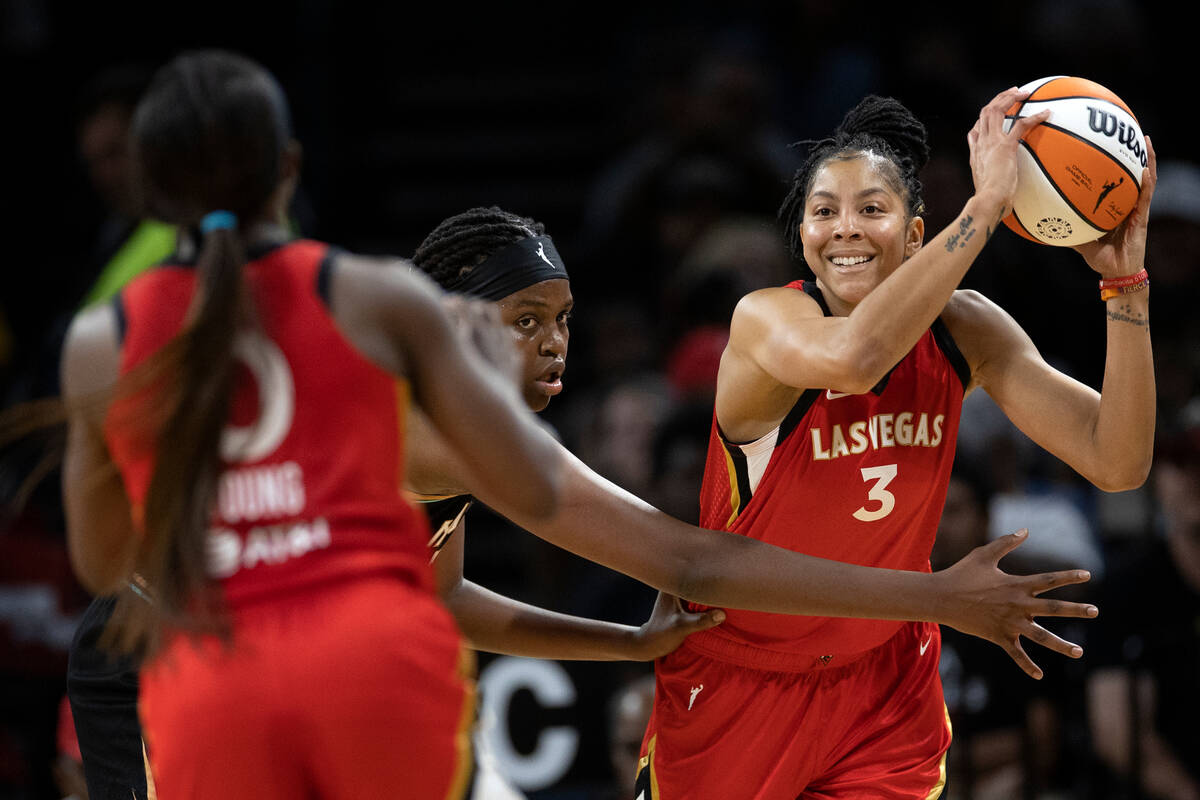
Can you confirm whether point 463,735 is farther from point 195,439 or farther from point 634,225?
point 634,225

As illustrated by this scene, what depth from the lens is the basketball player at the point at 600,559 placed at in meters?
3.29

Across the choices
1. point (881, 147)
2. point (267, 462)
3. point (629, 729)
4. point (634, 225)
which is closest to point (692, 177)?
point (634, 225)

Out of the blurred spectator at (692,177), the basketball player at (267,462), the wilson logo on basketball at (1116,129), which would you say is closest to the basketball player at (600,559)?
the basketball player at (267,462)

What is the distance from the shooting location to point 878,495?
3531 mm

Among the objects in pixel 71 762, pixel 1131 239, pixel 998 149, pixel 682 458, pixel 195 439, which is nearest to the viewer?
pixel 195 439

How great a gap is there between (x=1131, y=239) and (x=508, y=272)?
1492 mm

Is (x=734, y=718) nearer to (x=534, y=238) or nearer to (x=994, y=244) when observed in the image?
(x=534, y=238)

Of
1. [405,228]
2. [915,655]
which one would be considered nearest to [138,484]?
[915,655]

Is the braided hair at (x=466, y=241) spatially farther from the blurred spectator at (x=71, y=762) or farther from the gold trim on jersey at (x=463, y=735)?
the blurred spectator at (x=71, y=762)

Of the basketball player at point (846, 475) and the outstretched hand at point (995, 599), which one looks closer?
the outstretched hand at point (995, 599)

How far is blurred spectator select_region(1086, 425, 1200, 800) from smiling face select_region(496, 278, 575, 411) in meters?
2.88

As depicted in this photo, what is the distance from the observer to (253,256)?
247 cm

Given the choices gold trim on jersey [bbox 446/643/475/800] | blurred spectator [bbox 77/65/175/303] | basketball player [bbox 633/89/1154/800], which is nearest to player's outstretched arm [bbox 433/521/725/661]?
basketball player [bbox 633/89/1154/800]

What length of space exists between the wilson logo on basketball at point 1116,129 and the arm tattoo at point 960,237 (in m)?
0.50
